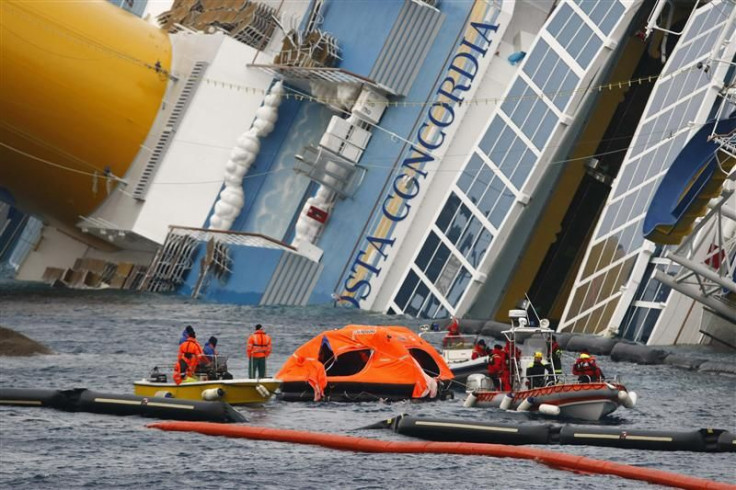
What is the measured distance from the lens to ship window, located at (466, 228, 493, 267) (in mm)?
47750

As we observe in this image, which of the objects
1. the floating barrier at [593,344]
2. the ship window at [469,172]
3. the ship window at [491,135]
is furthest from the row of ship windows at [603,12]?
the floating barrier at [593,344]

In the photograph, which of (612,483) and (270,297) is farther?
(270,297)

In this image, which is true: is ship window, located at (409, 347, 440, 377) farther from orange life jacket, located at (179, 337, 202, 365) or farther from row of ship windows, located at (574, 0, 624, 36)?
row of ship windows, located at (574, 0, 624, 36)

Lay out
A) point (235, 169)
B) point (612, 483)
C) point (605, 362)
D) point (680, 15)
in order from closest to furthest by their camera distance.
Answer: point (612, 483) → point (605, 362) → point (680, 15) → point (235, 169)

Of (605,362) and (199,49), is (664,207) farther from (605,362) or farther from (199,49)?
(199,49)

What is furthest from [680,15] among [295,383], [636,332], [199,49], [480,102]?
[295,383]

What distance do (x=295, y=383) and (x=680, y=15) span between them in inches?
811

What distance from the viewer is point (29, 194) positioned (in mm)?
54844

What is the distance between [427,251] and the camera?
48.6m

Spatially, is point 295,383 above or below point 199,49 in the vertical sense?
below

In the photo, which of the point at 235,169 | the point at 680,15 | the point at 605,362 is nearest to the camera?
the point at 605,362

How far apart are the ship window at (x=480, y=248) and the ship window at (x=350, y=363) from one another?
1267 cm

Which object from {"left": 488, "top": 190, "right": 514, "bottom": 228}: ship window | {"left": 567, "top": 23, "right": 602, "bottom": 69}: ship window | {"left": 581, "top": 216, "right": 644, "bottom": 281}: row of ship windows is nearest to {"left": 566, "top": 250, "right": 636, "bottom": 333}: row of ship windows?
{"left": 581, "top": 216, "right": 644, "bottom": 281}: row of ship windows

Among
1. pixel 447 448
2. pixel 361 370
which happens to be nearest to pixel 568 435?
pixel 447 448
